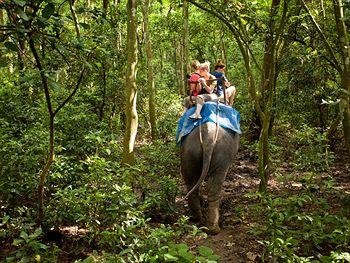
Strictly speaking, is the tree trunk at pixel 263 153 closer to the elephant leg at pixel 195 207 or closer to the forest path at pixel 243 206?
the forest path at pixel 243 206

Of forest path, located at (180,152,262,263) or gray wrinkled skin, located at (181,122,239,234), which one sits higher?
gray wrinkled skin, located at (181,122,239,234)

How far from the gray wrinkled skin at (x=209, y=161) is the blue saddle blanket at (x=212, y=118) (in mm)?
85

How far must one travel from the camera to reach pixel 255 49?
1619 centimetres

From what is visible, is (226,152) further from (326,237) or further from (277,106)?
(277,106)

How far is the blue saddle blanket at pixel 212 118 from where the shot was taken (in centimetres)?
586

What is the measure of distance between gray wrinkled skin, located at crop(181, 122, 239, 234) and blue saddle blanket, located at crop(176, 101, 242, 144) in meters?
0.09

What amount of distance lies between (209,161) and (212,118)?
0.69 m

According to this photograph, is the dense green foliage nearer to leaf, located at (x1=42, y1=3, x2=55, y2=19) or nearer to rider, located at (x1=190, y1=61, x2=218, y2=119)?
leaf, located at (x1=42, y1=3, x2=55, y2=19)

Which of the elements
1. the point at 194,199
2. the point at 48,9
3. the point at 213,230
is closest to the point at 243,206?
the point at 194,199

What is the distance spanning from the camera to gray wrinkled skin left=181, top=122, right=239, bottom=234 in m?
5.57

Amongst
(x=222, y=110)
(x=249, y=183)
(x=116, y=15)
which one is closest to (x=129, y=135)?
(x=222, y=110)

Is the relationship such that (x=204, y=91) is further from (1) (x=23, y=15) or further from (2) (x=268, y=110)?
(1) (x=23, y=15)

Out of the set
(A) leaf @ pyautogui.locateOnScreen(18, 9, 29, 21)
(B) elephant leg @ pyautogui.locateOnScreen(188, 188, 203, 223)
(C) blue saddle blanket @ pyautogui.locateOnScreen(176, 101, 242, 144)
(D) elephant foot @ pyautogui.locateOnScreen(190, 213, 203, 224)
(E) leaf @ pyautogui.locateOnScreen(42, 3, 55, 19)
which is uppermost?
(E) leaf @ pyautogui.locateOnScreen(42, 3, 55, 19)

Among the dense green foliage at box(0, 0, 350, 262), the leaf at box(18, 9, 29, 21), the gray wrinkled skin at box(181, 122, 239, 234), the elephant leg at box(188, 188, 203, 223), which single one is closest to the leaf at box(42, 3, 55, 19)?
the dense green foliage at box(0, 0, 350, 262)
